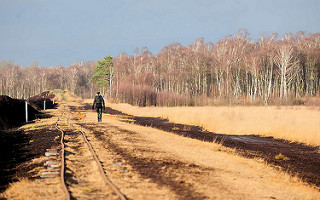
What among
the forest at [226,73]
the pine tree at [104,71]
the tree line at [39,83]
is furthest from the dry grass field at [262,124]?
the tree line at [39,83]

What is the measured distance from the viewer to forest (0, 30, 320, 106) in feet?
177

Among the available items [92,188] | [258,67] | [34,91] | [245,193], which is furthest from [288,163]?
[34,91]

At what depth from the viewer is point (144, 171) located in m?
8.30

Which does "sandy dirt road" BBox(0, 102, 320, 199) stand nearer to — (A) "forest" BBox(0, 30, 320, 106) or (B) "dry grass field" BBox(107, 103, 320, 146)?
(B) "dry grass field" BBox(107, 103, 320, 146)

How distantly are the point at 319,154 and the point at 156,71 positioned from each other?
68.9 meters

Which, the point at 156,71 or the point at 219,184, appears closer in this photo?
the point at 219,184

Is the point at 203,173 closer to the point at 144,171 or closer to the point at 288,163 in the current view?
the point at 144,171

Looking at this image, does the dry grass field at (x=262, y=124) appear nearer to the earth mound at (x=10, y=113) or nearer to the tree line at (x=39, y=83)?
the earth mound at (x=10, y=113)

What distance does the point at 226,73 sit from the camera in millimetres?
64875

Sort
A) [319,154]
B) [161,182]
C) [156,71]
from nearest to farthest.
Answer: [161,182] < [319,154] < [156,71]

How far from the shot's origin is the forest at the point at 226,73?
5406cm

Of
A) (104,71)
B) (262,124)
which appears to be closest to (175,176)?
(262,124)

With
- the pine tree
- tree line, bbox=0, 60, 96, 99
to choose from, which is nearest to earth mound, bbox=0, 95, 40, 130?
the pine tree

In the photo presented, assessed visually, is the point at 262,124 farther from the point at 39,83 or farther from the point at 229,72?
the point at 39,83
